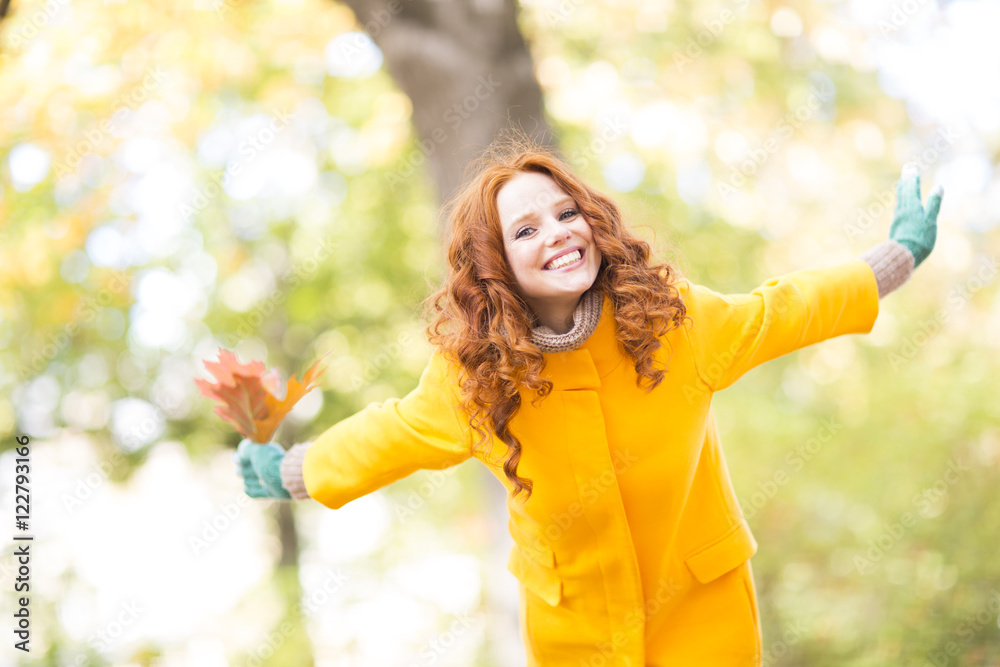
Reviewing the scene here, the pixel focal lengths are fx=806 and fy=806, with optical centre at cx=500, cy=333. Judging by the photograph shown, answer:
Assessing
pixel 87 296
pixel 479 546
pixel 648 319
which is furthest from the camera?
pixel 479 546

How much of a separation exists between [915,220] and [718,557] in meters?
1.03

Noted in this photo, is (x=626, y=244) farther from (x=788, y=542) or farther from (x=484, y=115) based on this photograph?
(x=788, y=542)

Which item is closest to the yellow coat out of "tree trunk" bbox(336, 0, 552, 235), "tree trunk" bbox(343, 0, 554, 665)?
"tree trunk" bbox(343, 0, 554, 665)

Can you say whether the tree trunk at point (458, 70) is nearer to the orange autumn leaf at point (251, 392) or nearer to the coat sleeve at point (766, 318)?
the orange autumn leaf at point (251, 392)

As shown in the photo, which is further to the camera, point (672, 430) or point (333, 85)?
point (333, 85)

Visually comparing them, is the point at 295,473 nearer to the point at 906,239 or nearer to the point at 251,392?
the point at 251,392

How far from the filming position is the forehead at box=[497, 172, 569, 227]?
1871 millimetres

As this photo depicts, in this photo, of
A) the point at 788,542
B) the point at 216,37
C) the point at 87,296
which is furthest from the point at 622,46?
the point at 87,296

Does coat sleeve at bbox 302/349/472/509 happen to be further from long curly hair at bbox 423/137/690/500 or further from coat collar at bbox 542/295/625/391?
coat collar at bbox 542/295/625/391

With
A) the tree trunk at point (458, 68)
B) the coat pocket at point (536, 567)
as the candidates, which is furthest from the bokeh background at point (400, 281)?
the coat pocket at point (536, 567)

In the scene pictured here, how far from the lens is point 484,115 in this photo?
3.28 meters

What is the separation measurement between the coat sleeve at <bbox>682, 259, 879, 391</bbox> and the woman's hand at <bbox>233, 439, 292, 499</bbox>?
1.17 m

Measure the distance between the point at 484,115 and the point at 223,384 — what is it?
164cm

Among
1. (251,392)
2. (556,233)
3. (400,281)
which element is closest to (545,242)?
(556,233)
